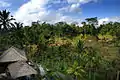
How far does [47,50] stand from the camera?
48281 mm

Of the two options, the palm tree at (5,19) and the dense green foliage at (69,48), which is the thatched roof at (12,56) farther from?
the palm tree at (5,19)

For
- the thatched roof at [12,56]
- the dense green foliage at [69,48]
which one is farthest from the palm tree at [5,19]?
the thatched roof at [12,56]

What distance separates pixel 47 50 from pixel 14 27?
7.53 m

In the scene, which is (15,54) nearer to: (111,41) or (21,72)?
(21,72)

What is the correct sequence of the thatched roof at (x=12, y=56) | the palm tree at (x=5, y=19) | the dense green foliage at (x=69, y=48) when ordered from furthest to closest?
the palm tree at (x=5, y=19), the dense green foliage at (x=69, y=48), the thatched roof at (x=12, y=56)

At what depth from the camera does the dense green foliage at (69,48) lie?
3031cm

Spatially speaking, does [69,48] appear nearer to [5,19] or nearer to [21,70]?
[5,19]

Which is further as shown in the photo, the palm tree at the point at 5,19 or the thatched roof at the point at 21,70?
the palm tree at the point at 5,19

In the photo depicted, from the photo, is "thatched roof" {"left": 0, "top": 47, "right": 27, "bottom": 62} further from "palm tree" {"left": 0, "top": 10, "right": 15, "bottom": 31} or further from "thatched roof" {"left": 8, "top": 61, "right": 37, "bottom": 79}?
"palm tree" {"left": 0, "top": 10, "right": 15, "bottom": 31}

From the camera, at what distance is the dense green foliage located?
30312 mm

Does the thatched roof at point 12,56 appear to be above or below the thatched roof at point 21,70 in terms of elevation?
above

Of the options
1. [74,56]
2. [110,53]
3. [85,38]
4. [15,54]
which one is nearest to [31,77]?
[15,54]

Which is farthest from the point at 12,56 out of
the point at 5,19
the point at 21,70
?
the point at 5,19

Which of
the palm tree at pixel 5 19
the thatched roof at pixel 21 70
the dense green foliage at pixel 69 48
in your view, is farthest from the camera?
the palm tree at pixel 5 19
